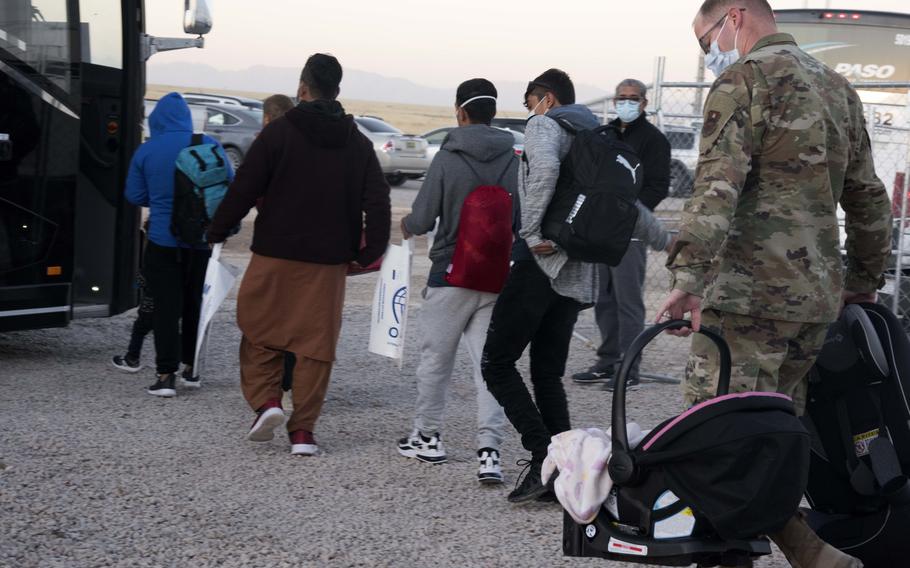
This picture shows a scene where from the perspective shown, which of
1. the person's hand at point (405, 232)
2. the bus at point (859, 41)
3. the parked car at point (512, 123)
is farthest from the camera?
the parked car at point (512, 123)

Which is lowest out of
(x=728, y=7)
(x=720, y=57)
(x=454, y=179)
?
(x=454, y=179)

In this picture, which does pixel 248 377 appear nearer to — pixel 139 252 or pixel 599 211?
pixel 599 211

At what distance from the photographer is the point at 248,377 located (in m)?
5.74

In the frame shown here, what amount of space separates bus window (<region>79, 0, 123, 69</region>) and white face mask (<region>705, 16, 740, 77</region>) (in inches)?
190

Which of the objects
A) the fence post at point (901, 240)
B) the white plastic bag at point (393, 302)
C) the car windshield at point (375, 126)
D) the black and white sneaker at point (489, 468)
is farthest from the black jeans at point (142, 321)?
the car windshield at point (375, 126)

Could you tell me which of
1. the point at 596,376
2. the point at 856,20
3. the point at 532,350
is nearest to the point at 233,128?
the point at 856,20

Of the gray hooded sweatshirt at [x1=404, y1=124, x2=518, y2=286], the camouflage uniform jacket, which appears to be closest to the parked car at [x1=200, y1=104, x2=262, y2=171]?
the gray hooded sweatshirt at [x1=404, y1=124, x2=518, y2=286]

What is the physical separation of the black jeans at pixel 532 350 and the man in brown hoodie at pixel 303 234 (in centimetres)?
98

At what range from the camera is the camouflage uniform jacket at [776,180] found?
3.46 m

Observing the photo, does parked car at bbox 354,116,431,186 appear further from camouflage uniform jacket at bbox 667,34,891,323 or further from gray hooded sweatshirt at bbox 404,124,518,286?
camouflage uniform jacket at bbox 667,34,891,323

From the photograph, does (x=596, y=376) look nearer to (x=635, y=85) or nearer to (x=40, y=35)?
(x=635, y=85)

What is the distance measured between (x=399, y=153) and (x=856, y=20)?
1420 centimetres

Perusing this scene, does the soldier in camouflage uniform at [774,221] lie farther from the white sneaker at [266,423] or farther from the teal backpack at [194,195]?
the teal backpack at [194,195]

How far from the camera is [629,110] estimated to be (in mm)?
7676
